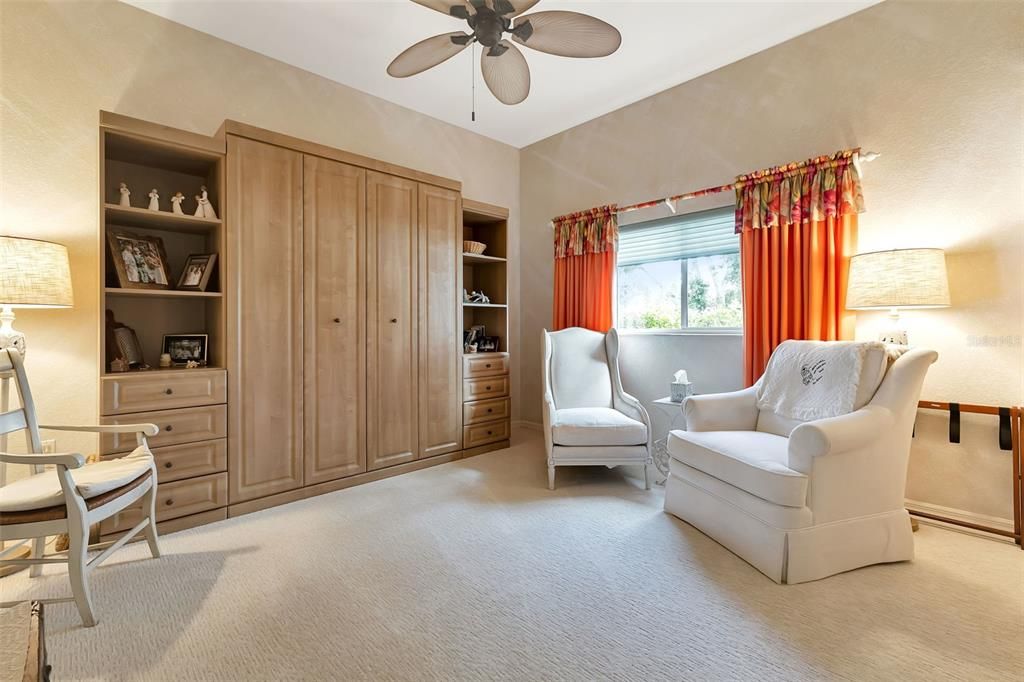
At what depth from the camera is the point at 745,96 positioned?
3166 millimetres

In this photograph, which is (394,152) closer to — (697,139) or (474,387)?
(474,387)

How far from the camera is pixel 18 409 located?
1894mm

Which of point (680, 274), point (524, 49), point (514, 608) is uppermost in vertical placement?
point (524, 49)

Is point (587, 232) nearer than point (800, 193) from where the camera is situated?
No

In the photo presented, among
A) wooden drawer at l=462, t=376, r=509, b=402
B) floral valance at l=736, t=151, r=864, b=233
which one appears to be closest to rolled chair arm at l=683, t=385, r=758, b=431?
floral valance at l=736, t=151, r=864, b=233

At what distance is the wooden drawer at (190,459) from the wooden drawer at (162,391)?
0.72ft

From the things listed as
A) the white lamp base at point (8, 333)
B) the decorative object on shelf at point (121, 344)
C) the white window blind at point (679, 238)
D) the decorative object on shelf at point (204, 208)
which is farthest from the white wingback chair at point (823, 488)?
the white lamp base at point (8, 333)

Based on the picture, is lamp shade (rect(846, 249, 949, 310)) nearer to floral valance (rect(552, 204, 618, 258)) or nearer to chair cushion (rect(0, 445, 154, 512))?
floral valance (rect(552, 204, 618, 258))

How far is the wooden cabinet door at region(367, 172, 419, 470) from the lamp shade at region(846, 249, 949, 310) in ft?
9.18

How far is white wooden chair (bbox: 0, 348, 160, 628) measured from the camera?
157 cm

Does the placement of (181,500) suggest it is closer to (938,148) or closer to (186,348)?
(186,348)

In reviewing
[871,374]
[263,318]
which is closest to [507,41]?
[263,318]

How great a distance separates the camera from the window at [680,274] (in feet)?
11.0

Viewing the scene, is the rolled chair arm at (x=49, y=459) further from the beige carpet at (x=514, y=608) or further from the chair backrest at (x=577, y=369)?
the chair backrest at (x=577, y=369)
